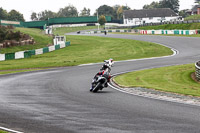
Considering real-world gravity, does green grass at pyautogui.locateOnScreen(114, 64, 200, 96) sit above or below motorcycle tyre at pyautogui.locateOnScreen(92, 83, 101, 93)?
Answer: below

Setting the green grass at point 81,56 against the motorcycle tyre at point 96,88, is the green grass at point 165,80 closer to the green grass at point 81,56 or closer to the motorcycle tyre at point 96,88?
the motorcycle tyre at point 96,88

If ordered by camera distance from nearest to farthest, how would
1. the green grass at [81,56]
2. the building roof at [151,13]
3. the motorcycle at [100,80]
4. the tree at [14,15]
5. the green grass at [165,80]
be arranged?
the motorcycle at [100,80]
the green grass at [165,80]
the green grass at [81,56]
the building roof at [151,13]
the tree at [14,15]

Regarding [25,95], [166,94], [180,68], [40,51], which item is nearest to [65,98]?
[25,95]

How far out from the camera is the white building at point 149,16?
171 meters

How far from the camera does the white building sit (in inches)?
6718

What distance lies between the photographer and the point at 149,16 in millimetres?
170250

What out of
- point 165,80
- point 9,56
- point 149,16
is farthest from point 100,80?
point 149,16

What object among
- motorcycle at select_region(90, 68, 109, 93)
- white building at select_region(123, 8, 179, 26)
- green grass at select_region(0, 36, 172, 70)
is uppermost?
white building at select_region(123, 8, 179, 26)

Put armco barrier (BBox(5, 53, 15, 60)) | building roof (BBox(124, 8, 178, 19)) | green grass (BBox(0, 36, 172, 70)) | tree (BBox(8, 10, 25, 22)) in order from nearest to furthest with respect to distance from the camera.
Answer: green grass (BBox(0, 36, 172, 70)), armco barrier (BBox(5, 53, 15, 60)), building roof (BBox(124, 8, 178, 19)), tree (BBox(8, 10, 25, 22))

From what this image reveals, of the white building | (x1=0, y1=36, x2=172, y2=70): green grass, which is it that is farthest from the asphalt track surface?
the white building

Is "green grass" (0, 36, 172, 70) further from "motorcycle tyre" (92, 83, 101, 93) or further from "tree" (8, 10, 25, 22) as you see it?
"tree" (8, 10, 25, 22)

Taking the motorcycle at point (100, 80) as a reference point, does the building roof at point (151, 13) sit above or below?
above

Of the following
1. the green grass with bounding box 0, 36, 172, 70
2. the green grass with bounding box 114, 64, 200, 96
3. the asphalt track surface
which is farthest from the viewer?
the green grass with bounding box 0, 36, 172, 70

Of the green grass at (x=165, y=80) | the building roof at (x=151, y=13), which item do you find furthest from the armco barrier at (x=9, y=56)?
the building roof at (x=151, y=13)
